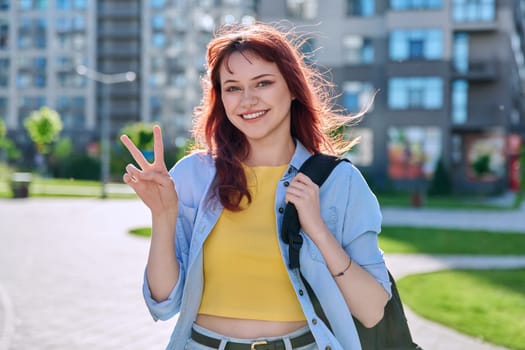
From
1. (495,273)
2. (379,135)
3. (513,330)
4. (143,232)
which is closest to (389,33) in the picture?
(379,135)

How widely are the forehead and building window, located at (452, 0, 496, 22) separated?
4232cm

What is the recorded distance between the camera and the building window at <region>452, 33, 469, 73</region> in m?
43.1

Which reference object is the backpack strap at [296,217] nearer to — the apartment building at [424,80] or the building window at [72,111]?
the apartment building at [424,80]

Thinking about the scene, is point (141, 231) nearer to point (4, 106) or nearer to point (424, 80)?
point (424, 80)

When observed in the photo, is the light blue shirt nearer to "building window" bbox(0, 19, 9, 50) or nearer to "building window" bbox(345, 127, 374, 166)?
"building window" bbox(345, 127, 374, 166)

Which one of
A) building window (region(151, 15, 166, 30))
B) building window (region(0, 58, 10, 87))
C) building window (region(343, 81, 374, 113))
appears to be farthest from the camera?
building window (region(0, 58, 10, 87))

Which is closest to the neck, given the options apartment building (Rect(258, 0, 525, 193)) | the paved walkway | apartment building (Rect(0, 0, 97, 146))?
the paved walkway

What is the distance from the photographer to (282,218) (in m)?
2.54

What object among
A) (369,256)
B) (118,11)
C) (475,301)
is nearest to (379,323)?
(369,256)

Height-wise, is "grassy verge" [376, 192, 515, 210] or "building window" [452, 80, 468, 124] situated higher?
"building window" [452, 80, 468, 124]

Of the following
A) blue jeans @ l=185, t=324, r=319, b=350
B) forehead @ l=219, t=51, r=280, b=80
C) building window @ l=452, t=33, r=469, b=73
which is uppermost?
building window @ l=452, t=33, r=469, b=73

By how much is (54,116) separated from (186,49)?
16765 mm

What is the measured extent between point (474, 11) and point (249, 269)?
4332 cm

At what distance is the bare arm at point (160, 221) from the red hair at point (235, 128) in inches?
7.2
